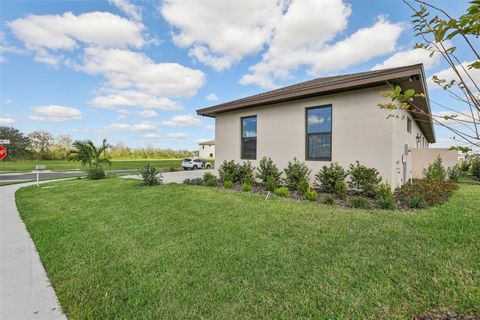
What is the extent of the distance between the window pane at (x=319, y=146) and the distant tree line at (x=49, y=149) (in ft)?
103

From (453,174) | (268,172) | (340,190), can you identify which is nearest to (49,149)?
(268,172)

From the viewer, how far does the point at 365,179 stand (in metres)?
6.49

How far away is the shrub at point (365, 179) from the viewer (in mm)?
6383

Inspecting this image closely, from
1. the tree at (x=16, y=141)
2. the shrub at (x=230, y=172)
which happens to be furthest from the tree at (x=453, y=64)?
the tree at (x=16, y=141)

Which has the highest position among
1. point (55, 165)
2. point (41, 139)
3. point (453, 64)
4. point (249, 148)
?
point (41, 139)

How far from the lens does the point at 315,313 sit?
2.07 meters

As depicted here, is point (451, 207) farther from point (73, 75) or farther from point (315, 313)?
point (73, 75)

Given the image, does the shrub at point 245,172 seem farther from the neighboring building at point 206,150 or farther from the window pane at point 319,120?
the neighboring building at point 206,150

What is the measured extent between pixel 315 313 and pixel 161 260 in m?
2.10

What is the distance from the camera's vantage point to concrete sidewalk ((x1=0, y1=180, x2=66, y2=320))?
2.27 meters

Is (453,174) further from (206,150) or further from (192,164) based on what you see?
(206,150)

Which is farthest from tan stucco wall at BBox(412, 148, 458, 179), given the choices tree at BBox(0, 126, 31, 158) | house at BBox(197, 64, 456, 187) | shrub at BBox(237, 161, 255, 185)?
tree at BBox(0, 126, 31, 158)

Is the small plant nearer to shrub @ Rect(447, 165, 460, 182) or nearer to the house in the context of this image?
the house

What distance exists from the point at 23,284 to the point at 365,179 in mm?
7418
